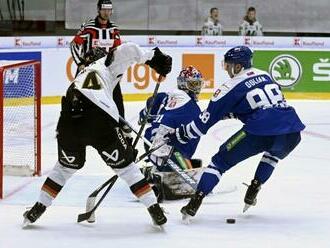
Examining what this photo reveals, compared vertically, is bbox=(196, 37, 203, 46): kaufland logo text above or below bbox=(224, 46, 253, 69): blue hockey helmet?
below

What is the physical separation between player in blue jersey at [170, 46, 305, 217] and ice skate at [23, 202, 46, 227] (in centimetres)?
72

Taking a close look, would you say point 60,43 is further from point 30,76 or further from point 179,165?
point 179,165

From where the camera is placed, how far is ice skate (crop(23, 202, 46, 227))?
4.09 metres

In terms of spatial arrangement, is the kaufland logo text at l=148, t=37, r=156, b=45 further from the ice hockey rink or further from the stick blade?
the stick blade

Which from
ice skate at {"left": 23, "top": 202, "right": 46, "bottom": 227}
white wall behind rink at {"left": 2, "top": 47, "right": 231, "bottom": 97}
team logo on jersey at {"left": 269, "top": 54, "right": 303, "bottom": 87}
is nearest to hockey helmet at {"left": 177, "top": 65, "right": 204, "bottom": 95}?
ice skate at {"left": 23, "top": 202, "right": 46, "bottom": 227}

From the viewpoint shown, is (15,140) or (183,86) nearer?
(183,86)

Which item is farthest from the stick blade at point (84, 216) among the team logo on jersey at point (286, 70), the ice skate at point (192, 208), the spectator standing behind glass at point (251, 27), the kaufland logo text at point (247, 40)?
the spectator standing behind glass at point (251, 27)

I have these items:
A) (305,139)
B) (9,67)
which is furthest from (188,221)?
(305,139)

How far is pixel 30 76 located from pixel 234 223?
2.54 m

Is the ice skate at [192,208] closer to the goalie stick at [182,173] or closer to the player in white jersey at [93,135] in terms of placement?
the player in white jersey at [93,135]

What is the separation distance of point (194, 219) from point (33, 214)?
0.86m

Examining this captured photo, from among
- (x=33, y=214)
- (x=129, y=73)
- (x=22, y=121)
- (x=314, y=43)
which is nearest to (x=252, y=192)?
(x=33, y=214)

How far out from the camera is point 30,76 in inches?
248

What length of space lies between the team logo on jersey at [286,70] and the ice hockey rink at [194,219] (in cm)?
442
